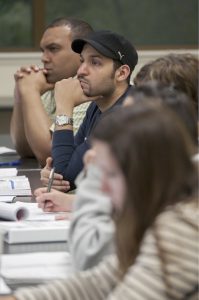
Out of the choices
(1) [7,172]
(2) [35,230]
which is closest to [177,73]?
(2) [35,230]

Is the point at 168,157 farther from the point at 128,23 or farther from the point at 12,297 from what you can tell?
the point at 128,23

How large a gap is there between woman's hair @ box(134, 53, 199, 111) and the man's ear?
908 millimetres

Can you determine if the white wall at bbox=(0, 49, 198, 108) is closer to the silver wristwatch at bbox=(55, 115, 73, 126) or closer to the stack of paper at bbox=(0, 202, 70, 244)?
the silver wristwatch at bbox=(55, 115, 73, 126)

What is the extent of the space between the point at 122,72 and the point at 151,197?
2014 millimetres

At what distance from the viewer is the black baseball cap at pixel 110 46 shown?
10.8 feet

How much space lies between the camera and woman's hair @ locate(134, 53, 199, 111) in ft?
7.55

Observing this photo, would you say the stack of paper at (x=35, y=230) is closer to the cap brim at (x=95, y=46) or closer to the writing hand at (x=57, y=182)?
the writing hand at (x=57, y=182)

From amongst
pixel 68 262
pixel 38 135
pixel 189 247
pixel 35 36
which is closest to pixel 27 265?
pixel 68 262

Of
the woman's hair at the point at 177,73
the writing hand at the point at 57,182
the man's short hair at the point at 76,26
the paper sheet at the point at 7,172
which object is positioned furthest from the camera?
the man's short hair at the point at 76,26

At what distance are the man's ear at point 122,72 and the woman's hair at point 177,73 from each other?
91cm

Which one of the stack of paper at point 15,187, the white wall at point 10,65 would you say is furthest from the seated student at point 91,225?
the white wall at point 10,65

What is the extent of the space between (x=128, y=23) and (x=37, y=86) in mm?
2890

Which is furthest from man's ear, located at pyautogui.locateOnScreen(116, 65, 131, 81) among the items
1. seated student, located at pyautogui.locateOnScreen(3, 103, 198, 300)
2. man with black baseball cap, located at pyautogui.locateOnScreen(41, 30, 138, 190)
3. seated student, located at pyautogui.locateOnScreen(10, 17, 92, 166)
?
seated student, located at pyautogui.locateOnScreen(3, 103, 198, 300)

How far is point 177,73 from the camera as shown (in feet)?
7.64
